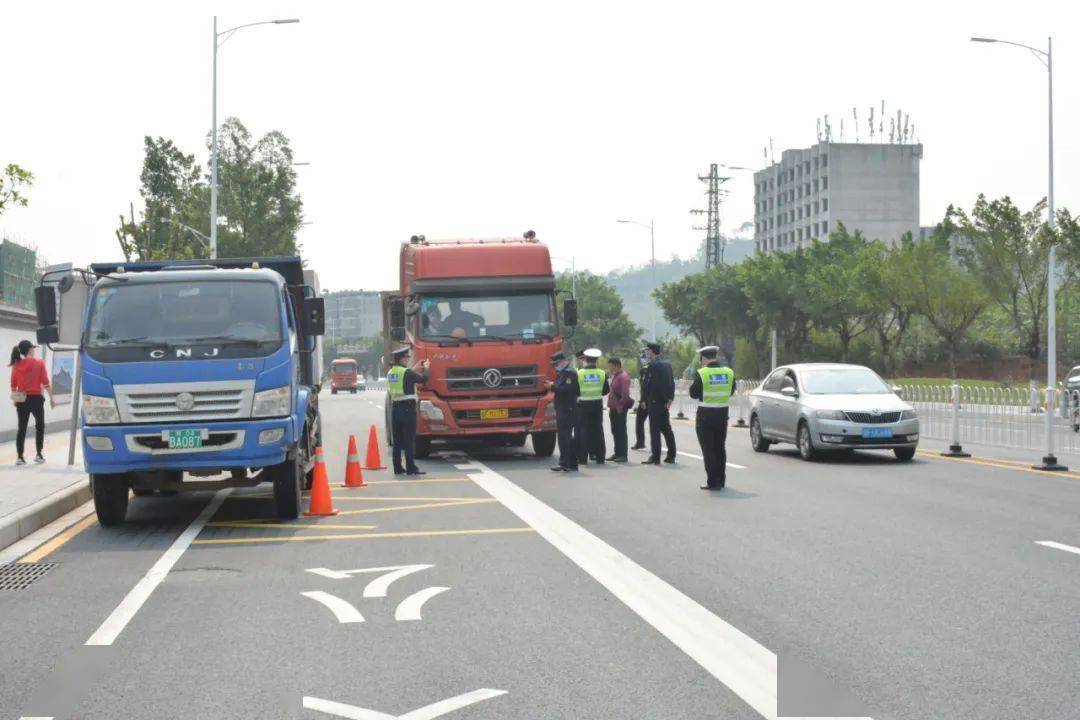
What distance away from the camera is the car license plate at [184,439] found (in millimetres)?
12164

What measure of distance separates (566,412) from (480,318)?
100.0 inches

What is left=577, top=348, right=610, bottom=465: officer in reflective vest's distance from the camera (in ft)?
64.5

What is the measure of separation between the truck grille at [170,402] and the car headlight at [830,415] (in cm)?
1045

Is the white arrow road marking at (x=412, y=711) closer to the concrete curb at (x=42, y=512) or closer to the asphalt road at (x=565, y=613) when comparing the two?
the asphalt road at (x=565, y=613)

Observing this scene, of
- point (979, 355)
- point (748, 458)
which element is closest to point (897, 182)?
point (979, 355)

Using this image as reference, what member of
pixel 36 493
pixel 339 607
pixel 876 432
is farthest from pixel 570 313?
pixel 339 607

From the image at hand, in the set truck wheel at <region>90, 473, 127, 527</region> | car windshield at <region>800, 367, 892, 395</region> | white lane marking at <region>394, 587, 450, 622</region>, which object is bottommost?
white lane marking at <region>394, 587, 450, 622</region>

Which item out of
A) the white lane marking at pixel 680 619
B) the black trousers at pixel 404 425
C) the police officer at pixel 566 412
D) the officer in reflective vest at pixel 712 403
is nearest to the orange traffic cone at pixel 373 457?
the black trousers at pixel 404 425

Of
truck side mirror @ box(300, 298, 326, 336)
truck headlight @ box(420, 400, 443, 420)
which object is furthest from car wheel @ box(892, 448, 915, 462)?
truck side mirror @ box(300, 298, 326, 336)

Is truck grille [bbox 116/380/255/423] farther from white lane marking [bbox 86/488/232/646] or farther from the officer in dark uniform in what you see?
the officer in dark uniform

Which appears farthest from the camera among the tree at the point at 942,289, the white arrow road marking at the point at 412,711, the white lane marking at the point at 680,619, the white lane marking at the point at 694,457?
the tree at the point at 942,289

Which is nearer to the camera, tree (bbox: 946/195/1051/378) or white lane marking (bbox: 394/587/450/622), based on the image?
white lane marking (bbox: 394/587/450/622)

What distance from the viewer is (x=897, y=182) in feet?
425

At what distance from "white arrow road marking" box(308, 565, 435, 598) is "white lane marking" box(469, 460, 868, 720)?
1264mm
